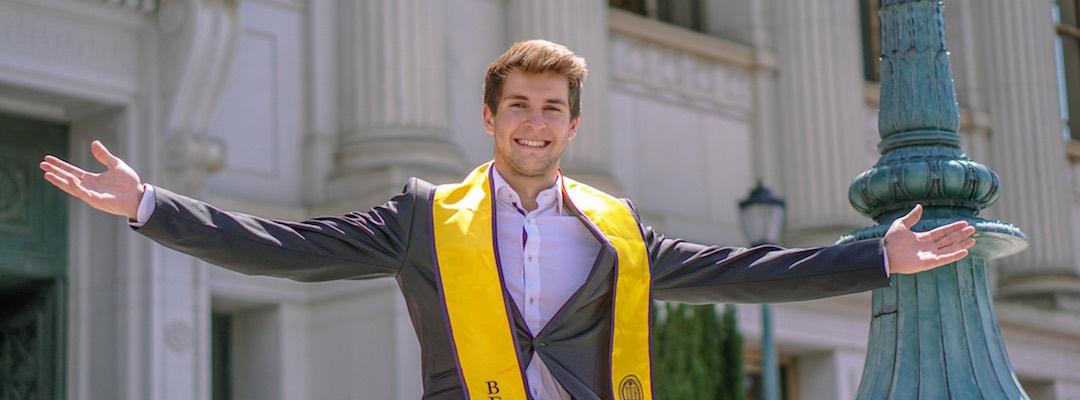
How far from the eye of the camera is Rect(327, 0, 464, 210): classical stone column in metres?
16.1

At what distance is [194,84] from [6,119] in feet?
4.44

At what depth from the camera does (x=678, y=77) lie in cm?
1981

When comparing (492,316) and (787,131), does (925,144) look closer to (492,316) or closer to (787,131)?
(492,316)

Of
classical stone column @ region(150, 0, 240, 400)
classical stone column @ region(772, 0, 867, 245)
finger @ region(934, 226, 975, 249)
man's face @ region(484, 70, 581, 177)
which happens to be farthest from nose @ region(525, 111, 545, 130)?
classical stone column @ region(772, 0, 867, 245)

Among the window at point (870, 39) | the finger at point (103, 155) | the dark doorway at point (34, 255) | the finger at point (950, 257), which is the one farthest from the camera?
the window at point (870, 39)

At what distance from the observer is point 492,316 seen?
4.62 meters

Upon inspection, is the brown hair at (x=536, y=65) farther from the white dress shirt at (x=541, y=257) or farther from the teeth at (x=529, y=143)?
the white dress shirt at (x=541, y=257)

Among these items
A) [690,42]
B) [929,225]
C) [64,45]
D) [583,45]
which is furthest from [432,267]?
[690,42]

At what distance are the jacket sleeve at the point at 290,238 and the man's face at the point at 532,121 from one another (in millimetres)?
263

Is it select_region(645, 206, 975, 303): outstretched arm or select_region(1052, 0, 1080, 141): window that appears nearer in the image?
select_region(645, 206, 975, 303): outstretched arm

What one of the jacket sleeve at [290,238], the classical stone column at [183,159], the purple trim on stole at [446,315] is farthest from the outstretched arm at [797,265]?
the classical stone column at [183,159]

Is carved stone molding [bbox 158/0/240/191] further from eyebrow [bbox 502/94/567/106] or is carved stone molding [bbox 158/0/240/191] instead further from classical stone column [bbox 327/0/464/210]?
eyebrow [bbox 502/94/567/106]

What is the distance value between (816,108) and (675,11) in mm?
1895

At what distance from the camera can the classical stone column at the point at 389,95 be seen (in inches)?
632
